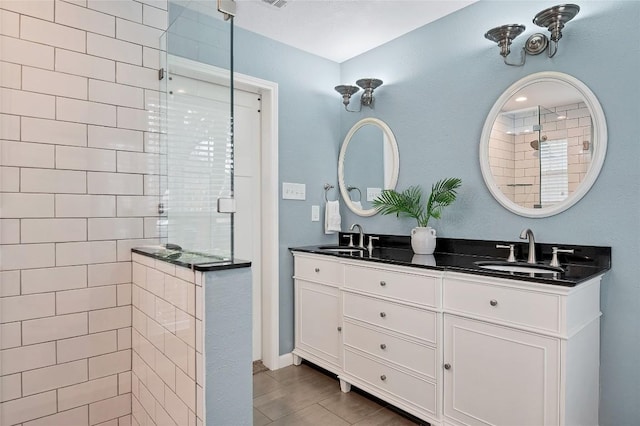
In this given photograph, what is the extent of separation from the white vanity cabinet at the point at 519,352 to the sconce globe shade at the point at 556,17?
4.11 feet

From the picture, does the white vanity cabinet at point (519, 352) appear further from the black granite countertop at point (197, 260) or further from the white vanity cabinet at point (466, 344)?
the black granite countertop at point (197, 260)

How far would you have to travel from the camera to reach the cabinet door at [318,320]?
254 centimetres

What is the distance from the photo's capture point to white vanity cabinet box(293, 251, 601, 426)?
1560mm

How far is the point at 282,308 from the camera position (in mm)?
2893

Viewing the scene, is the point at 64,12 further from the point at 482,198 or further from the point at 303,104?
the point at 482,198

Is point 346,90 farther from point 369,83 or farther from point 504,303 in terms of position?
point 504,303

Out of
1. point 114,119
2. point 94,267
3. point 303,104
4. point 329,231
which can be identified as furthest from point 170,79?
point 329,231

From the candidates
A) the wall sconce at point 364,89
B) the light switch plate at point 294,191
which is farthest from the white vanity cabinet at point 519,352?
the wall sconce at point 364,89

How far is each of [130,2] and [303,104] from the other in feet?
4.62

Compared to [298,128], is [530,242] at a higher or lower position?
lower

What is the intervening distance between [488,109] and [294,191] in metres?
1.47

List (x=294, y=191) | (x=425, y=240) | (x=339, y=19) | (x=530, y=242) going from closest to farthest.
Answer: (x=530, y=242)
(x=425, y=240)
(x=339, y=19)
(x=294, y=191)

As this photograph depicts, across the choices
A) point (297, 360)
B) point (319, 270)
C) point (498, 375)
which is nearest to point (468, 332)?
point (498, 375)

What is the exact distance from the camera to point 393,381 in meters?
2.13
